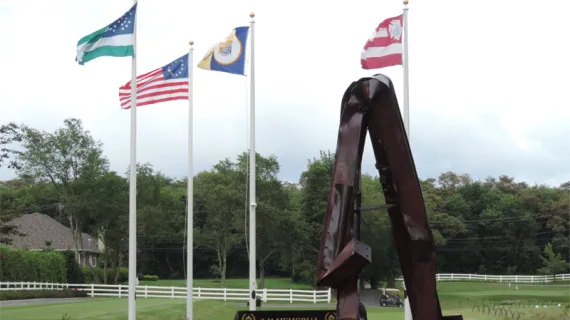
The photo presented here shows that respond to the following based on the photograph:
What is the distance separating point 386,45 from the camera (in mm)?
18609

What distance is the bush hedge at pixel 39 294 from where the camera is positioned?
4075cm

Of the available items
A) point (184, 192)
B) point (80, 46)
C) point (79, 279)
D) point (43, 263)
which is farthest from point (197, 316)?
point (184, 192)

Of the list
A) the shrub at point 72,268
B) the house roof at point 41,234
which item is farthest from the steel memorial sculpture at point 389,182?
the house roof at point 41,234

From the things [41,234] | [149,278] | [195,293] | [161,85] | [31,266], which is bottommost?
[149,278]

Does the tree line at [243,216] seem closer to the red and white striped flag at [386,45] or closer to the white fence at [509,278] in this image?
the white fence at [509,278]

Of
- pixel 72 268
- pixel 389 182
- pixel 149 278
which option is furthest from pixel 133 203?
pixel 149 278

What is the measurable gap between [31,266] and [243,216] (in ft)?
52.6

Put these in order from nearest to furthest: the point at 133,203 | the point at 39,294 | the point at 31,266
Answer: the point at 133,203 < the point at 39,294 < the point at 31,266

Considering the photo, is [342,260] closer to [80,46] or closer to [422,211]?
[422,211]

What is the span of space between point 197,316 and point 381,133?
22038mm

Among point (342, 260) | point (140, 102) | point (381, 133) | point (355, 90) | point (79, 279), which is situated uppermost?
point (140, 102)

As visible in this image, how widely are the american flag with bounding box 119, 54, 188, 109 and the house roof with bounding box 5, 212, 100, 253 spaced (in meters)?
46.9

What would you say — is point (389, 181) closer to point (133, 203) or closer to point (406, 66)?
point (133, 203)

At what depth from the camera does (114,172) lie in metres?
58.9
